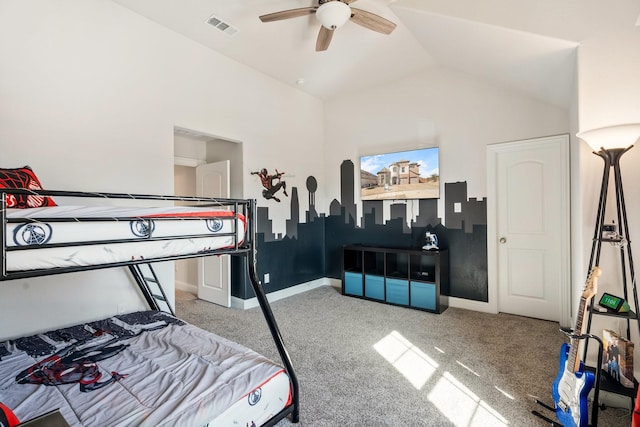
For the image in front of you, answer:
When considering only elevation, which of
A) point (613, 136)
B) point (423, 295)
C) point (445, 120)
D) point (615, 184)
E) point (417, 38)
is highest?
point (417, 38)

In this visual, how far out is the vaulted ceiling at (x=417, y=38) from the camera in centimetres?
206

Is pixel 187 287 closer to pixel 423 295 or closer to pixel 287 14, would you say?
pixel 423 295

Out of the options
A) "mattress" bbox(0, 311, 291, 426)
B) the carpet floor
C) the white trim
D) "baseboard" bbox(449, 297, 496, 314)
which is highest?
the white trim

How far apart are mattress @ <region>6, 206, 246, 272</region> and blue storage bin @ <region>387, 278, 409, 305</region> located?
105 inches

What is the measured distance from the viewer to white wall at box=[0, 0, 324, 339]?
2232mm

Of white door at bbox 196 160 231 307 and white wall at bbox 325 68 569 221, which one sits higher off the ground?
white wall at bbox 325 68 569 221

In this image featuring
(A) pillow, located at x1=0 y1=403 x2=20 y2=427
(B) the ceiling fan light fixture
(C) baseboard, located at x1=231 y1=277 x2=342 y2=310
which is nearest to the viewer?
(A) pillow, located at x1=0 y1=403 x2=20 y2=427

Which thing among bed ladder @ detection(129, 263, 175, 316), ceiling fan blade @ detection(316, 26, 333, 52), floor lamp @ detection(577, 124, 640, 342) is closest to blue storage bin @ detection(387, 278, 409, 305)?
floor lamp @ detection(577, 124, 640, 342)

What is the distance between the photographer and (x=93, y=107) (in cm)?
260

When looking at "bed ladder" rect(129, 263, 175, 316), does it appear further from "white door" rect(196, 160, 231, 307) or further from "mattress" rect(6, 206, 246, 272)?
"mattress" rect(6, 206, 246, 272)

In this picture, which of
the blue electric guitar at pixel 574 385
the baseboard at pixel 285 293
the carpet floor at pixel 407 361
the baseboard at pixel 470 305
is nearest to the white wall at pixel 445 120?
the baseboard at pixel 470 305

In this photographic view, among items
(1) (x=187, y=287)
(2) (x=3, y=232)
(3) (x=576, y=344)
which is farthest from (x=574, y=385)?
(1) (x=187, y=287)

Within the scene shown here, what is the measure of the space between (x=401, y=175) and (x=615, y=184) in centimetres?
244

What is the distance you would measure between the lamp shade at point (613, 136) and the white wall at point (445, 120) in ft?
5.68
